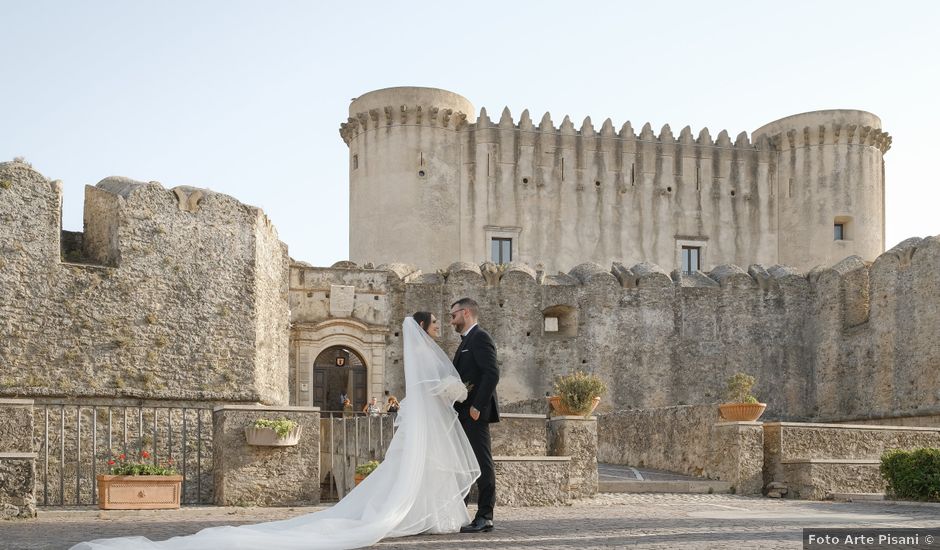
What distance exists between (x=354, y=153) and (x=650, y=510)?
27.6 metres

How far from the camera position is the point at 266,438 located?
11.4 meters

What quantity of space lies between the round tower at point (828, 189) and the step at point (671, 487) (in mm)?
24626

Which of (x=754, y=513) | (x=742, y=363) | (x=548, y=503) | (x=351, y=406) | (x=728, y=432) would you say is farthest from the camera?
(x=742, y=363)

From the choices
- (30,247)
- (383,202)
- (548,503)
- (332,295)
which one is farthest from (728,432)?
(383,202)

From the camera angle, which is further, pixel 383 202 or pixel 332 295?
pixel 383 202

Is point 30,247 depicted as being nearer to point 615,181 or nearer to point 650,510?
point 650,510

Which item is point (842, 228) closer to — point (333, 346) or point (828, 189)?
point (828, 189)

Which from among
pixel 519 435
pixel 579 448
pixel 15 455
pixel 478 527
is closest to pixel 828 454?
pixel 579 448

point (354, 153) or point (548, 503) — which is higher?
point (354, 153)

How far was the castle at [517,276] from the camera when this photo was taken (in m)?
16.3

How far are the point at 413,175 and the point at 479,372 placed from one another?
90.0 feet

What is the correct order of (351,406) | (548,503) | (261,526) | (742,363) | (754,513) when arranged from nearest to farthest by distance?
1. (261,526)
2. (754,513)
3. (548,503)
4. (351,406)
5. (742,363)

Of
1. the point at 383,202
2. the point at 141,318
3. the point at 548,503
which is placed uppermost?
the point at 383,202

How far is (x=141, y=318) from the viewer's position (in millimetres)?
16531
